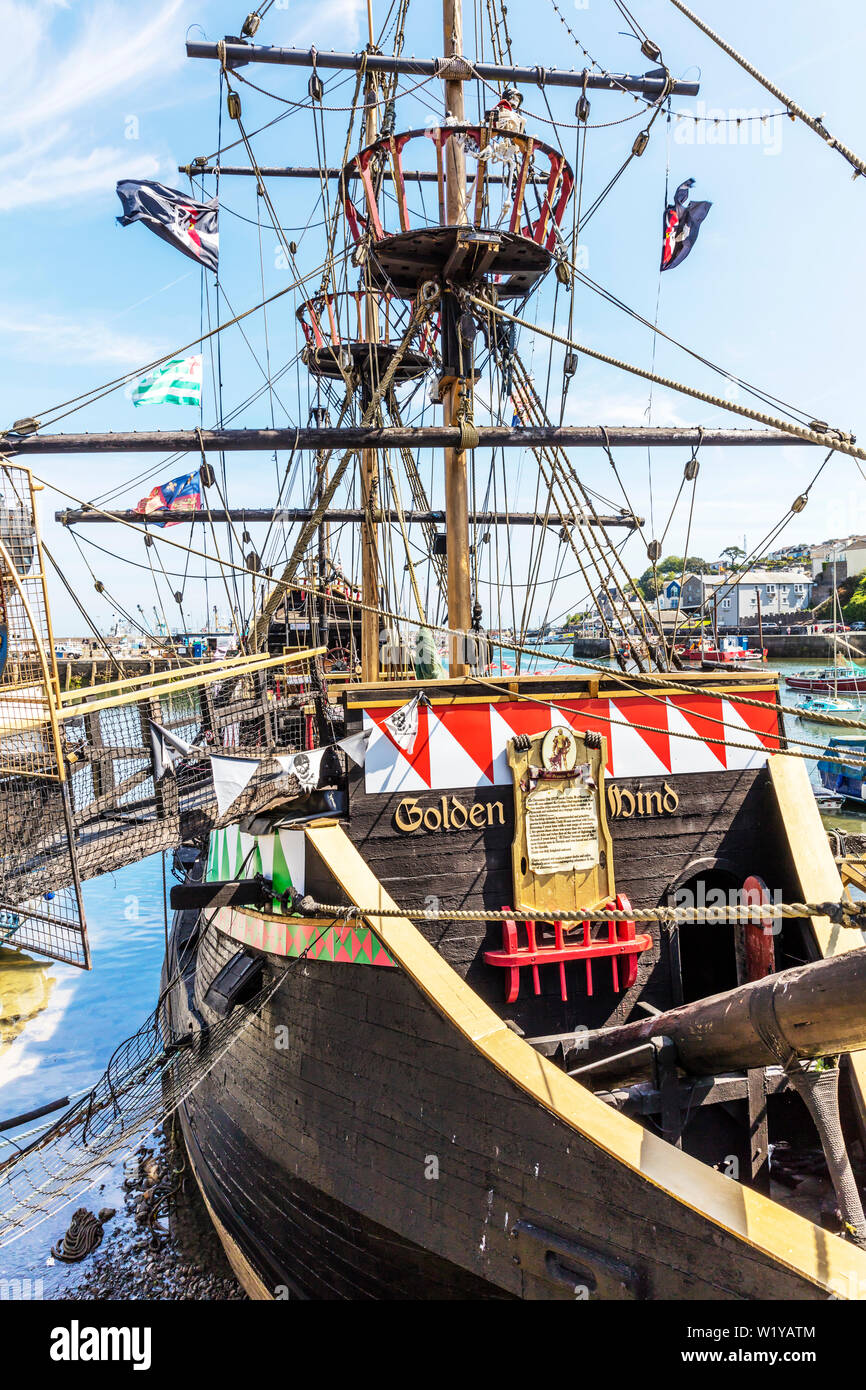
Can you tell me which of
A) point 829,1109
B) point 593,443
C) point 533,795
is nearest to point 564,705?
point 533,795

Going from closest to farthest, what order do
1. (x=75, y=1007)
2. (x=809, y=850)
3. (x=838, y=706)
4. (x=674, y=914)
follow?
(x=674, y=914), (x=809, y=850), (x=75, y=1007), (x=838, y=706)

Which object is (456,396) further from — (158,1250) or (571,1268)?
(158,1250)

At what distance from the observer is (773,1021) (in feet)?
12.6

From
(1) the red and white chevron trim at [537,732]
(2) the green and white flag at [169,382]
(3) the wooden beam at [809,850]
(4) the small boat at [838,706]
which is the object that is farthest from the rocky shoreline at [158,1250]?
(4) the small boat at [838,706]

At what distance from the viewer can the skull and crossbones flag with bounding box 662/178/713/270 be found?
10500 mm

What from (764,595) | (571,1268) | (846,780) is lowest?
(846,780)

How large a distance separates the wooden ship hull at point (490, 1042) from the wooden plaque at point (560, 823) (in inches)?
4.7

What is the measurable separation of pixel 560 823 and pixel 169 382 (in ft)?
25.6

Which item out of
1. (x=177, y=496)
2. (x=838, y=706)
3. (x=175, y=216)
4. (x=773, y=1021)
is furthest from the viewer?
(x=838, y=706)

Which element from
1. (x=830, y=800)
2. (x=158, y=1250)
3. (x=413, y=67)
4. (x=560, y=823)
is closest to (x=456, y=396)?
(x=413, y=67)

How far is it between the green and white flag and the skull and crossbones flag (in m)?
6.13

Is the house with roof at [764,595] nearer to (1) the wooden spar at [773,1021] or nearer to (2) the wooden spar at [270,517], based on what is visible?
(2) the wooden spar at [270,517]

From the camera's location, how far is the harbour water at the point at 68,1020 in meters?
8.45

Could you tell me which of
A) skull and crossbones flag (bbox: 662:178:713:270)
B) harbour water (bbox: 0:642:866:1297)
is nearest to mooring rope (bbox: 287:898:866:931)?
harbour water (bbox: 0:642:866:1297)
